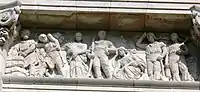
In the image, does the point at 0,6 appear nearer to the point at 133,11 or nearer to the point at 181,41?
the point at 133,11

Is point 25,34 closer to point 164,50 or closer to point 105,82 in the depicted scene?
point 105,82

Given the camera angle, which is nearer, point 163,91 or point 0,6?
point 163,91

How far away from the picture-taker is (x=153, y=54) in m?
7.07

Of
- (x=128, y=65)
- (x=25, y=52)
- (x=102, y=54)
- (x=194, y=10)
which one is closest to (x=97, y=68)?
(x=102, y=54)

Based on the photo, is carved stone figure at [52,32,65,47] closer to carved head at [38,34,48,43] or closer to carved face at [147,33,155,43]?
carved head at [38,34,48,43]

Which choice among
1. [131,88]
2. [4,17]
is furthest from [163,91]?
[4,17]

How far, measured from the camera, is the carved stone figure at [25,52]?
694 centimetres

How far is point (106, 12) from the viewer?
23.6 ft

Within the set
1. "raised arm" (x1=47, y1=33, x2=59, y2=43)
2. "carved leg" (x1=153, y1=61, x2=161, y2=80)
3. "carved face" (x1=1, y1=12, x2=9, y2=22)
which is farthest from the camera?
"raised arm" (x1=47, y1=33, x2=59, y2=43)

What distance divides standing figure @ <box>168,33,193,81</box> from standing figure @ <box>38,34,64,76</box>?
56.7 inches

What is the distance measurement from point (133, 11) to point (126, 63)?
73 cm

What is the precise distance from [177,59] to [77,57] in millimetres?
1313

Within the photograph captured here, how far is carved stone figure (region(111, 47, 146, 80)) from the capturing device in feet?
22.4

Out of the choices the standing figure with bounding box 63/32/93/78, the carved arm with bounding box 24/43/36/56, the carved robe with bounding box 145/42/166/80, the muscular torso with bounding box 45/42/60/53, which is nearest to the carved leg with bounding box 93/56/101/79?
the standing figure with bounding box 63/32/93/78
